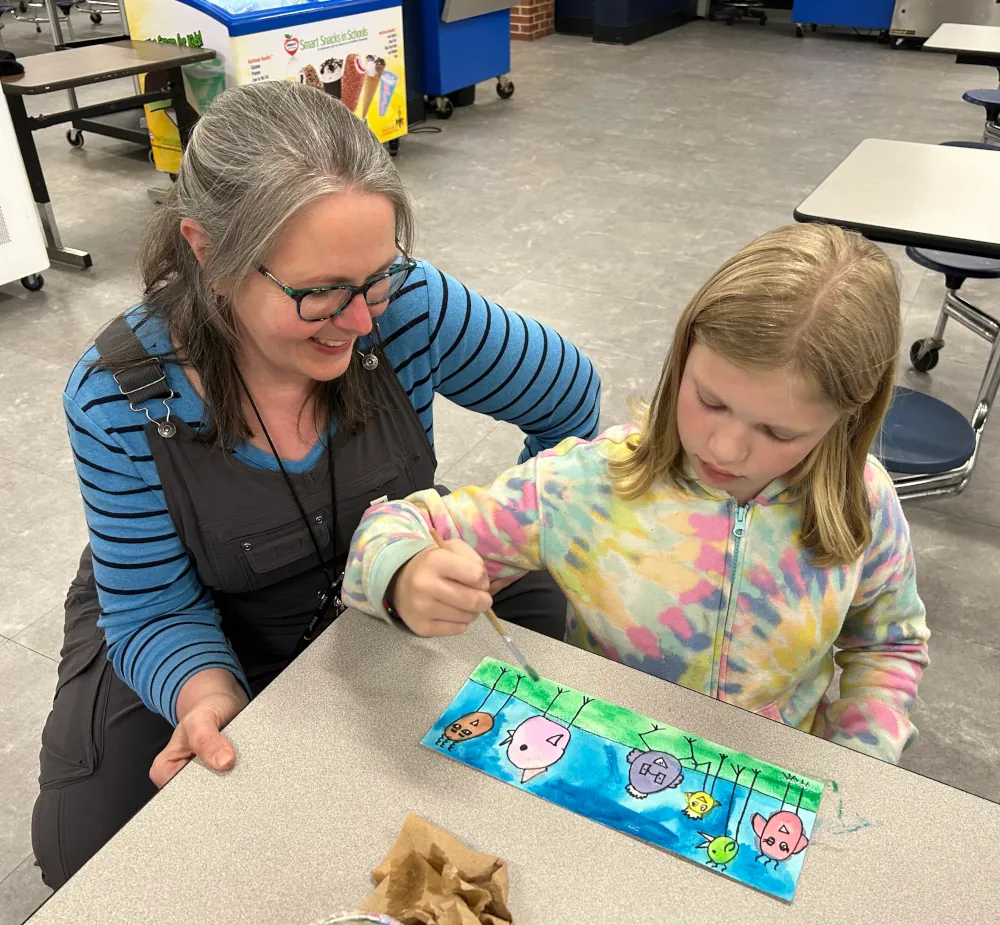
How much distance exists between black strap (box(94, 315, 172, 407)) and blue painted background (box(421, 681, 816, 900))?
0.55 meters

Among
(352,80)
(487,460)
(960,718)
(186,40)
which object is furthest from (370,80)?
(960,718)

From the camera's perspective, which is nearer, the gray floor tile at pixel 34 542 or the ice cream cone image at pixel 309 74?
the gray floor tile at pixel 34 542

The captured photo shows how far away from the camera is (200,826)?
0.75 meters

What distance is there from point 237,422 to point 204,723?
0.41 m

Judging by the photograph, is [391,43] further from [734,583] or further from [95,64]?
[734,583]

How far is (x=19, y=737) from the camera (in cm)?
170

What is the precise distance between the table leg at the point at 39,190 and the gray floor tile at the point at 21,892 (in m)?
2.68

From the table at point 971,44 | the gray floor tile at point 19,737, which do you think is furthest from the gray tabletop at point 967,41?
the gray floor tile at point 19,737

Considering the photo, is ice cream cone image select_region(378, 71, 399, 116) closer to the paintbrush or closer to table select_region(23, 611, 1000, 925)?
the paintbrush

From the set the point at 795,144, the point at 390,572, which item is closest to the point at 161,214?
the point at 390,572

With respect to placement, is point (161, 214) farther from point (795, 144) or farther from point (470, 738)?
point (795, 144)

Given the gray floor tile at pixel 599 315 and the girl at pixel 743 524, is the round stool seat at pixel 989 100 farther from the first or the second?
the girl at pixel 743 524

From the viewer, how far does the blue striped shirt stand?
108cm

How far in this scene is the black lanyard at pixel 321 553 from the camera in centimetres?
115
